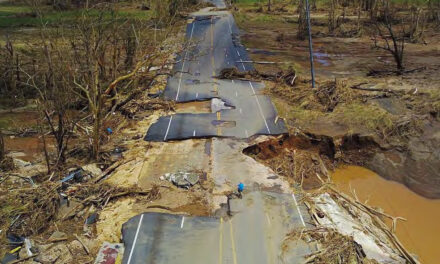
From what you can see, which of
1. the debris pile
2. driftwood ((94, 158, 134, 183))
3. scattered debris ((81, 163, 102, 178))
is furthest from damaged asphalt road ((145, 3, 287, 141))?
scattered debris ((81, 163, 102, 178))

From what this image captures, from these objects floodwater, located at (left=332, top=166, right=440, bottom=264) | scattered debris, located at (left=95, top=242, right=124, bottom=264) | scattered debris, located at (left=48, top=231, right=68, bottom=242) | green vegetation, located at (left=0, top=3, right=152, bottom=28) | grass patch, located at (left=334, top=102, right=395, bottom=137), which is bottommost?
floodwater, located at (left=332, top=166, right=440, bottom=264)

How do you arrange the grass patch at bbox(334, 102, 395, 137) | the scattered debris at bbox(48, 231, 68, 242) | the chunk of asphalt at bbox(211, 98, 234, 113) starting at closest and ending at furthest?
the scattered debris at bbox(48, 231, 68, 242)
the grass patch at bbox(334, 102, 395, 137)
the chunk of asphalt at bbox(211, 98, 234, 113)

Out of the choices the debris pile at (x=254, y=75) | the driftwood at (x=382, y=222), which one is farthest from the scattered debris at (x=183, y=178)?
the debris pile at (x=254, y=75)

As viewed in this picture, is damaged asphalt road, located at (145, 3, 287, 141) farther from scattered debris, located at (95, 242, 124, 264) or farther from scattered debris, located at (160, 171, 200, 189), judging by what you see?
scattered debris, located at (95, 242, 124, 264)

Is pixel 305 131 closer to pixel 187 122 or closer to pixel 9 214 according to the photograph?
pixel 187 122

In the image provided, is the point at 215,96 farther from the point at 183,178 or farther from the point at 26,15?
the point at 26,15

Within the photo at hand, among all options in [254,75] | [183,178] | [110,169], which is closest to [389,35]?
[254,75]
